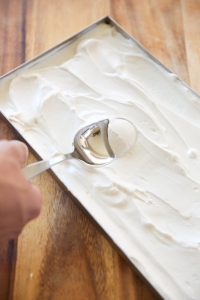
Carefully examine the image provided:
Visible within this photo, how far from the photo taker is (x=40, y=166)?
0.66 m

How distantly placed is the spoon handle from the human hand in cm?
3

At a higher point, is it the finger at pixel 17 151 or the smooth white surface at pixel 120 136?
→ the finger at pixel 17 151

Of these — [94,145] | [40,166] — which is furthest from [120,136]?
[40,166]

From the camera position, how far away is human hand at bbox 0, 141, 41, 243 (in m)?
0.57

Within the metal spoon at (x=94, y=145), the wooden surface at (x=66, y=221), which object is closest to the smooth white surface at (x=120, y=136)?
the metal spoon at (x=94, y=145)

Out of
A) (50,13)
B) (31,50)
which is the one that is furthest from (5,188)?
(50,13)

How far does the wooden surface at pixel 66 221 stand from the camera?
673 millimetres

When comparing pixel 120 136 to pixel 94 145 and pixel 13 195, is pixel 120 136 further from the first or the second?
pixel 13 195

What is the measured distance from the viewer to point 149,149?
2.49 ft

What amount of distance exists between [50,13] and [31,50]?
139 millimetres

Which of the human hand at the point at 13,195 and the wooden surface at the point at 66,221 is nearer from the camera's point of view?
the human hand at the point at 13,195

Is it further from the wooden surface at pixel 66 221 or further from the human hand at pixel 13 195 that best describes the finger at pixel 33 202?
the wooden surface at pixel 66 221

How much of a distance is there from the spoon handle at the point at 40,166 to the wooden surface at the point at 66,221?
0.08m

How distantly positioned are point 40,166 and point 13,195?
0.33 feet
